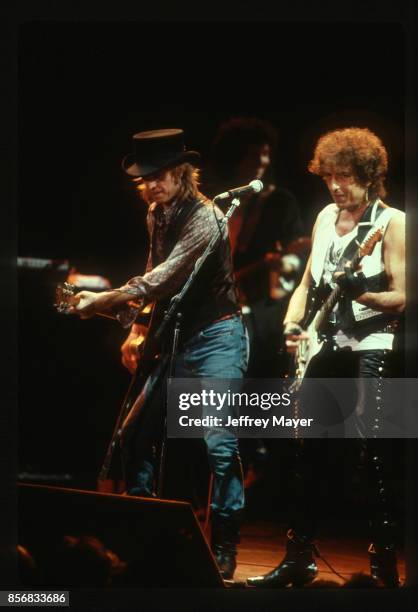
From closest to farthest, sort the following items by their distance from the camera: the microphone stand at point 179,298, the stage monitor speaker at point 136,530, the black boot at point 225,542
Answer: the stage monitor speaker at point 136,530
the black boot at point 225,542
the microphone stand at point 179,298

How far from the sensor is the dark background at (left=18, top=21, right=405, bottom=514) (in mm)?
3186

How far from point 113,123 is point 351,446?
5.69ft

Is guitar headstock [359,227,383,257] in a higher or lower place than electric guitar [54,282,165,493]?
higher

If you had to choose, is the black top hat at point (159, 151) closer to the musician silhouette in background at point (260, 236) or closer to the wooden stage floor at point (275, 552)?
the musician silhouette in background at point (260, 236)

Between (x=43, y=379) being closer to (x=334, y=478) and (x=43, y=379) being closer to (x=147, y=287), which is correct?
(x=147, y=287)

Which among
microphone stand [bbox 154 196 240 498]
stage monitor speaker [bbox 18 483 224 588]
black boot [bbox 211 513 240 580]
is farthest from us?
microphone stand [bbox 154 196 240 498]

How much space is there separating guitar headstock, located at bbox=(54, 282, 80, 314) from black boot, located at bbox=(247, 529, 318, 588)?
4.51ft

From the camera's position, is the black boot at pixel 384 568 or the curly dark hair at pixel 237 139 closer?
the black boot at pixel 384 568

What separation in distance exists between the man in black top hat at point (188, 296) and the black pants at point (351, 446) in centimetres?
27

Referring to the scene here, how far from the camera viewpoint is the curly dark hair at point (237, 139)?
3168 mm

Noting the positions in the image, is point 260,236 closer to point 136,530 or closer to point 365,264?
point 365,264
